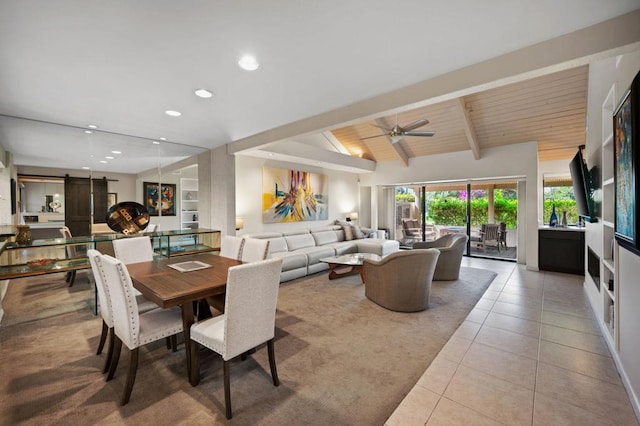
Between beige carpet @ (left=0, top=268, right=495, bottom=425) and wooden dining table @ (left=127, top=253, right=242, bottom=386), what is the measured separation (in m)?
0.30

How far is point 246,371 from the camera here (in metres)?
2.21

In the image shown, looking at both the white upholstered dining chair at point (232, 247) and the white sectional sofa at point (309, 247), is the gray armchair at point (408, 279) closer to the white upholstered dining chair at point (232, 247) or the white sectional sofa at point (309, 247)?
the white sectional sofa at point (309, 247)

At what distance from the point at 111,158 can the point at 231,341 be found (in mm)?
4020

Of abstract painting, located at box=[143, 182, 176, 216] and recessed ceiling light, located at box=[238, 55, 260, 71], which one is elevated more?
recessed ceiling light, located at box=[238, 55, 260, 71]

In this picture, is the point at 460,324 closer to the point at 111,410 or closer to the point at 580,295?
the point at 580,295

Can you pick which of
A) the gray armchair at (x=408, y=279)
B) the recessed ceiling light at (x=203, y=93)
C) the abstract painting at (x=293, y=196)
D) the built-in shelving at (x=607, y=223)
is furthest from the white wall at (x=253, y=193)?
the built-in shelving at (x=607, y=223)

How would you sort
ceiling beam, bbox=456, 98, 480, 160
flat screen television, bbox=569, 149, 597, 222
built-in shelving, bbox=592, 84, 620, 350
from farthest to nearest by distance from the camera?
ceiling beam, bbox=456, 98, 480, 160
flat screen television, bbox=569, 149, 597, 222
built-in shelving, bbox=592, 84, 620, 350

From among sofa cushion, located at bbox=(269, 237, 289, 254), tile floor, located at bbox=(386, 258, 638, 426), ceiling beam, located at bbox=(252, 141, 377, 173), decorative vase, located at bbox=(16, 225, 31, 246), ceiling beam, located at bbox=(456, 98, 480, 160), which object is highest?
ceiling beam, located at bbox=(456, 98, 480, 160)

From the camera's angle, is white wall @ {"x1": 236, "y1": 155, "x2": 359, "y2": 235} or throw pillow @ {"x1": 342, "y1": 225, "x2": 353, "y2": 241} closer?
white wall @ {"x1": 236, "y1": 155, "x2": 359, "y2": 235}

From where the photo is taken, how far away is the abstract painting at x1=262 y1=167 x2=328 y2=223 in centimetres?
618

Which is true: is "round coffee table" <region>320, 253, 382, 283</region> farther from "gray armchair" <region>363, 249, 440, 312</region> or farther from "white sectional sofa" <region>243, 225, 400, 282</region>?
"gray armchair" <region>363, 249, 440, 312</region>

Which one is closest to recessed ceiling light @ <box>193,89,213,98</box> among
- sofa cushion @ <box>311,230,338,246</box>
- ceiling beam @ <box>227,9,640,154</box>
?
ceiling beam @ <box>227,9,640,154</box>

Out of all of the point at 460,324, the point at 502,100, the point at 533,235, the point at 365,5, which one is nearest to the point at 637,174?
the point at 365,5

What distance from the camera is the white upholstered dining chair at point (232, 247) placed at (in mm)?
3383
